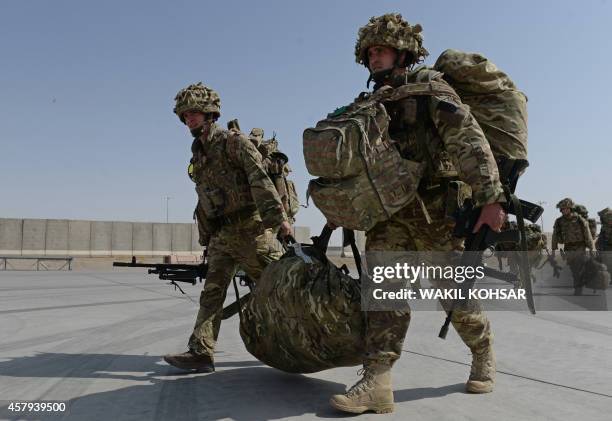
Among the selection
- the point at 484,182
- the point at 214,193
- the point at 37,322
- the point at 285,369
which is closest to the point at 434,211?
the point at 484,182

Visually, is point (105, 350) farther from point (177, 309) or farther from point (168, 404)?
point (177, 309)

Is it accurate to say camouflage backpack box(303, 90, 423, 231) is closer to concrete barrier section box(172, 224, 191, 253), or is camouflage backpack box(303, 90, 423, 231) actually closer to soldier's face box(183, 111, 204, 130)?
soldier's face box(183, 111, 204, 130)

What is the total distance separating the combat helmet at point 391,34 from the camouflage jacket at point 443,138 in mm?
149

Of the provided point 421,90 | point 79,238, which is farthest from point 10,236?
point 421,90

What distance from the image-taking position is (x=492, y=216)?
7.43ft

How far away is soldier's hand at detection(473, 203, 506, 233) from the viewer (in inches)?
89.0

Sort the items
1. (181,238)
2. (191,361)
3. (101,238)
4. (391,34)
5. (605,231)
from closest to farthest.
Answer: (391,34)
(191,361)
(605,231)
(101,238)
(181,238)

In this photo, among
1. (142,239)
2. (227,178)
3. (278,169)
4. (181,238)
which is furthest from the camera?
(181,238)

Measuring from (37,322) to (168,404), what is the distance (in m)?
3.39

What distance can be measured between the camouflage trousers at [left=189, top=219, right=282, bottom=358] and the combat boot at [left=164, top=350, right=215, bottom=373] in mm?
207

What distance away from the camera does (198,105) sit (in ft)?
11.6

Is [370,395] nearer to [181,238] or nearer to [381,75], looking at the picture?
[381,75]

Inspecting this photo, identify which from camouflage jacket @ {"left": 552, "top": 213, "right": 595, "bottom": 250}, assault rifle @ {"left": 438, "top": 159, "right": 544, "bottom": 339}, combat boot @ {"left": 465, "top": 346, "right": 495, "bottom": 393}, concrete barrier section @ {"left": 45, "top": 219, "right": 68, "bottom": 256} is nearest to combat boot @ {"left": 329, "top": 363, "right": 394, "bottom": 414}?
assault rifle @ {"left": 438, "top": 159, "right": 544, "bottom": 339}

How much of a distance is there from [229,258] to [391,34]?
1.85 metres
